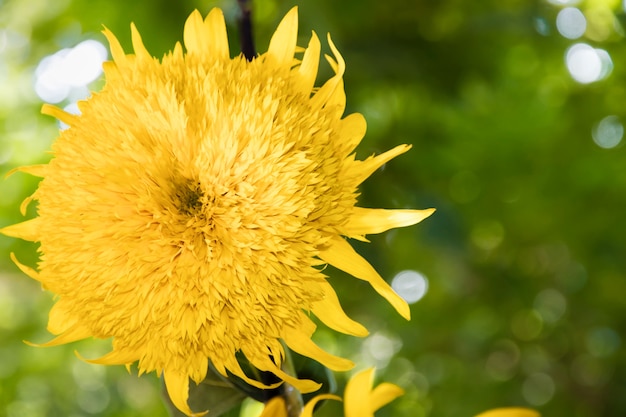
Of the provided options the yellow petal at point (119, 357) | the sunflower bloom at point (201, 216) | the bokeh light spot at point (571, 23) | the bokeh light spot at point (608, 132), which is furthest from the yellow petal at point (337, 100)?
the bokeh light spot at point (608, 132)

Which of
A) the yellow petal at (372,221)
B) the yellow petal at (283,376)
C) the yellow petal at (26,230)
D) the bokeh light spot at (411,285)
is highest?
the bokeh light spot at (411,285)

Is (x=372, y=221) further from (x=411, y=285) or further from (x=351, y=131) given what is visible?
(x=411, y=285)

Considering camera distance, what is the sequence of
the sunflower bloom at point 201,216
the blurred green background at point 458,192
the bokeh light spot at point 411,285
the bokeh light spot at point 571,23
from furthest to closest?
1. the bokeh light spot at point 411,285
2. the bokeh light spot at point 571,23
3. the blurred green background at point 458,192
4. the sunflower bloom at point 201,216

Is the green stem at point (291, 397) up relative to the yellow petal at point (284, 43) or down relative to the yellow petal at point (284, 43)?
down

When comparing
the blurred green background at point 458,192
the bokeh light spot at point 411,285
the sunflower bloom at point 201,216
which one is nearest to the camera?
the sunflower bloom at point 201,216

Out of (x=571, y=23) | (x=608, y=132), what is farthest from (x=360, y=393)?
(x=608, y=132)

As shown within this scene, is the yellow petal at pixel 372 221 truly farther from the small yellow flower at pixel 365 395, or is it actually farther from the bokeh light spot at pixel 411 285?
the bokeh light spot at pixel 411 285

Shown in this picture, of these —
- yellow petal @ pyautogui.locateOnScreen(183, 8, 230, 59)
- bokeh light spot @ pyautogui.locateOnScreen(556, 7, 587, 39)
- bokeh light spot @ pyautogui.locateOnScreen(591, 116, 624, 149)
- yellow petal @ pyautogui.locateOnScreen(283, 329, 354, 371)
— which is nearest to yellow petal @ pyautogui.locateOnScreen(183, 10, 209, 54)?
yellow petal @ pyautogui.locateOnScreen(183, 8, 230, 59)

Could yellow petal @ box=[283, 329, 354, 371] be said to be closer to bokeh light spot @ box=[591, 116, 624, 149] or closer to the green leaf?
the green leaf
